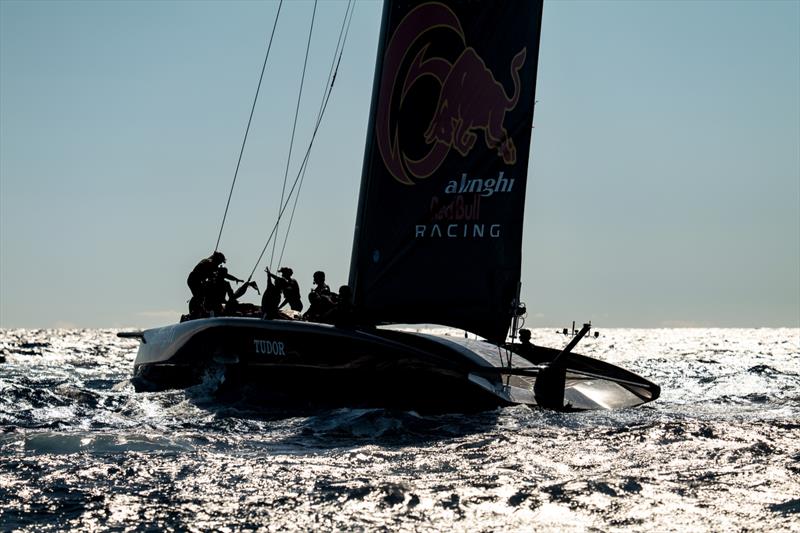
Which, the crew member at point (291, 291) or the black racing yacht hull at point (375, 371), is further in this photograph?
the crew member at point (291, 291)

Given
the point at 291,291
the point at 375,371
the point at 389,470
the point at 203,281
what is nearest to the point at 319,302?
the point at 291,291

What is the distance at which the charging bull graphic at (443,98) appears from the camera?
1123cm

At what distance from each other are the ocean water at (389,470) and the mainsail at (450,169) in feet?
4.93

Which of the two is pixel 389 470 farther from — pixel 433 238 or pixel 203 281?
pixel 203 281

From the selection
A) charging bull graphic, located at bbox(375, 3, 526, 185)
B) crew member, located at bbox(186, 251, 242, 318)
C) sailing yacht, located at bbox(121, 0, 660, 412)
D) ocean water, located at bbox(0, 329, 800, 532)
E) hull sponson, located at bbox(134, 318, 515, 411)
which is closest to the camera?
ocean water, located at bbox(0, 329, 800, 532)

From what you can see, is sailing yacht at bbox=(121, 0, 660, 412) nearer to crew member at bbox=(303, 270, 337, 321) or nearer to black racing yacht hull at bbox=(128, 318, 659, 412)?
black racing yacht hull at bbox=(128, 318, 659, 412)

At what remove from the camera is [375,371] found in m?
10.2

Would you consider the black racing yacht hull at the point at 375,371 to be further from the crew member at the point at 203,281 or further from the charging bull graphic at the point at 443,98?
the charging bull graphic at the point at 443,98

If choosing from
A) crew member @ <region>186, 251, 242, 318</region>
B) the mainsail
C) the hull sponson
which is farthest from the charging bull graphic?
crew member @ <region>186, 251, 242, 318</region>

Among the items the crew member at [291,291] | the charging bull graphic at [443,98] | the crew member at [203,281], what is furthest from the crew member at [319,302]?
the charging bull graphic at [443,98]

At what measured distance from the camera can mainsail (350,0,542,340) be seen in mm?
11062

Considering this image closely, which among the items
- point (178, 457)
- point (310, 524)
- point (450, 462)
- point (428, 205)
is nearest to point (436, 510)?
point (310, 524)

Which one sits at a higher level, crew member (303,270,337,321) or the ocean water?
crew member (303,270,337,321)

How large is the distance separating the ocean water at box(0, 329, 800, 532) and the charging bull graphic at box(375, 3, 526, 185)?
115 inches
